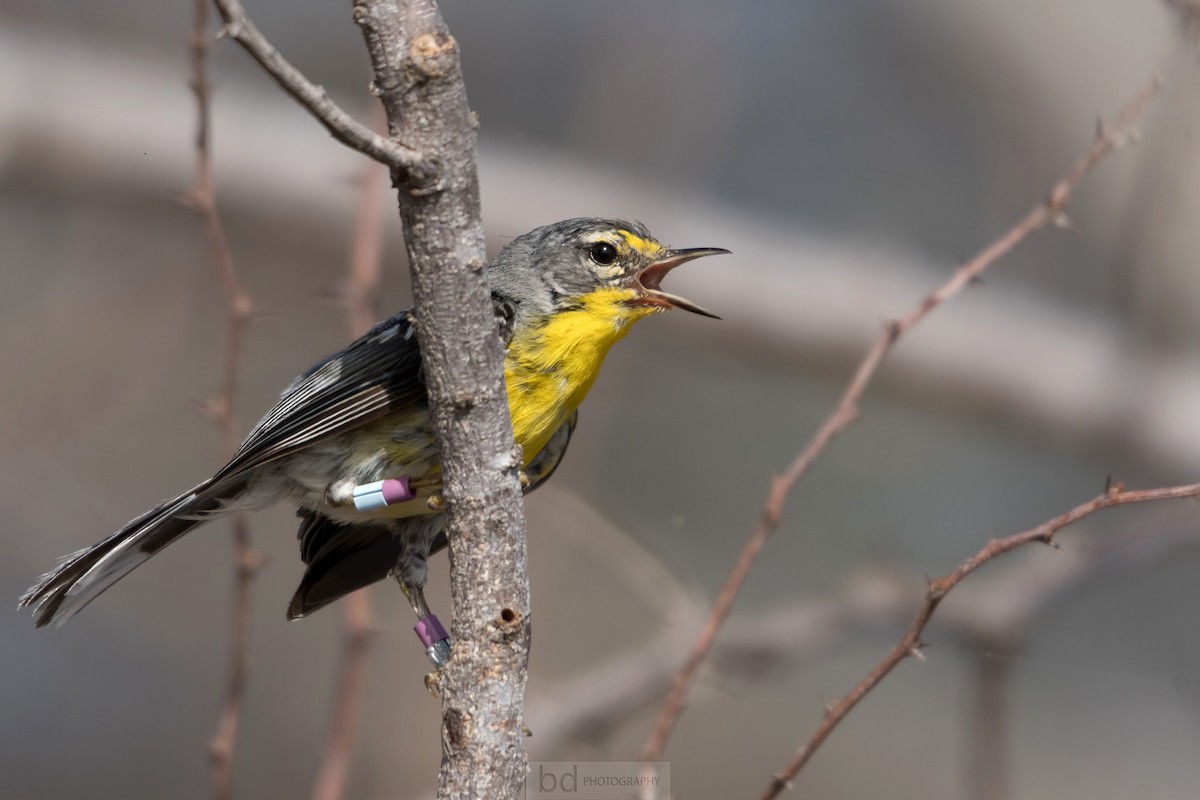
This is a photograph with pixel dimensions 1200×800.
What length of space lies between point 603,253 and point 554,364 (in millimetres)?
520

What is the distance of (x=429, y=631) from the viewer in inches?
120

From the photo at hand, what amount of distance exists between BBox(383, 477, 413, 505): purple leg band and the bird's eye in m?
0.96

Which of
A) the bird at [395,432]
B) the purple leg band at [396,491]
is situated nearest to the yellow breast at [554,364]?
the bird at [395,432]

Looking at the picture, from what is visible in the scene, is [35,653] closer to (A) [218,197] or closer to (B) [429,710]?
(B) [429,710]

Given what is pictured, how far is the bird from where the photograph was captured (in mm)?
3303

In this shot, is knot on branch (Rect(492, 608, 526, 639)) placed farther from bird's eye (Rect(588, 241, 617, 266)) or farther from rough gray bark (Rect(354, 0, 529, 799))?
bird's eye (Rect(588, 241, 617, 266))

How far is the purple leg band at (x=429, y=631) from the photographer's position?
304 centimetres

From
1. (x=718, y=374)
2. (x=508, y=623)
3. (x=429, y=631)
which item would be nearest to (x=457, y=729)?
(x=508, y=623)

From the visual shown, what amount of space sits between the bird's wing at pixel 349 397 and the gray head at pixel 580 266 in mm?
348

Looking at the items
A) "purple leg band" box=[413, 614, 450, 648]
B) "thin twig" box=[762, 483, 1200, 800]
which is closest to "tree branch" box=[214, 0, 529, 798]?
"purple leg band" box=[413, 614, 450, 648]

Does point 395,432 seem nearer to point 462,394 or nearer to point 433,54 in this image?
point 462,394

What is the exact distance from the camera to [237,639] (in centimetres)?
360

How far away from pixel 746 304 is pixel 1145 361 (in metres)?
2.34

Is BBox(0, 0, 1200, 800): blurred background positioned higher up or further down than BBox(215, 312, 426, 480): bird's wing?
higher up
